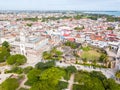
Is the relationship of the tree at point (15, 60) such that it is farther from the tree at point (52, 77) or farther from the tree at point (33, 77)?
the tree at point (52, 77)

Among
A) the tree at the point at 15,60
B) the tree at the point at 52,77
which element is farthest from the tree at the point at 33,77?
the tree at the point at 15,60

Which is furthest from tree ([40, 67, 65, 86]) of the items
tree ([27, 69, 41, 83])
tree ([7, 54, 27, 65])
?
tree ([7, 54, 27, 65])

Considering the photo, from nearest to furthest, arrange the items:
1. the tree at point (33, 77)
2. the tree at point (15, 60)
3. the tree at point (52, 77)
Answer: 1. the tree at point (52, 77)
2. the tree at point (33, 77)
3. the tree at point (15, 60)

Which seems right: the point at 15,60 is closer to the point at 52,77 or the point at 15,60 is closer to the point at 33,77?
the point at 33,77

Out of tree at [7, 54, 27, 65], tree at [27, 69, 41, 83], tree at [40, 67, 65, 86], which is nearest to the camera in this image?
tree at [40, 67, 65, 86]

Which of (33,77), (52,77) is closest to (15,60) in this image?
(33,77)

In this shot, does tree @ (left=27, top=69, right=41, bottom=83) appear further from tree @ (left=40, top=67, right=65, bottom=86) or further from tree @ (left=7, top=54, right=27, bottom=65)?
tree @ (left=7, top=54, right=27, bottom=65)

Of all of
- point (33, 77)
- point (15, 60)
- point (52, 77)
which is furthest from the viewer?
point (15, 60)

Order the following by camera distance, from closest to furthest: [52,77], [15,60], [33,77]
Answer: [52,77] → [33,77] → [15,60]

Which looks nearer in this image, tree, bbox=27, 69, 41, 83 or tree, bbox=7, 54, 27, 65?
tree, bbox=27, 69, 41, 83

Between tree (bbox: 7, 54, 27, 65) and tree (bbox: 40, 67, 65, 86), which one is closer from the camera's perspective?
tree (bbox: 40, 67, 65, 86)

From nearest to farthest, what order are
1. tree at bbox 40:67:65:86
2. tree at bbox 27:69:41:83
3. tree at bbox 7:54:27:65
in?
tree at bbox 40:67:65:86
tree at bbox 27:69:41:83
tree at bbox 7:54:27:65
